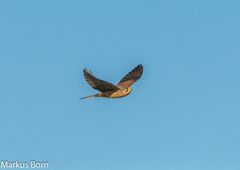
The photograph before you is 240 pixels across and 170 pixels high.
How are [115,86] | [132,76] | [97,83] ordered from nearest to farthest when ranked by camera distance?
[97,83], [115,86], [132,76]

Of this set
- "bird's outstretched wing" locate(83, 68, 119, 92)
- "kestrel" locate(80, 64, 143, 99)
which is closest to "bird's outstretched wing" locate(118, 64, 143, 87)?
"kestrel" locate(80, 64, 143, 99)

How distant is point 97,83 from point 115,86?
127 cm

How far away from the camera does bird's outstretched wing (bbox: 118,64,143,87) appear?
3848 cm

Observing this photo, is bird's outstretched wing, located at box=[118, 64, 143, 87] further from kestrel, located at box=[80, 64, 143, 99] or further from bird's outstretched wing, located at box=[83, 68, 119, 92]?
bird's outstretched wing, located at box=[83, 68, 119, 92]

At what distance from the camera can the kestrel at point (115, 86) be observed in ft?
114

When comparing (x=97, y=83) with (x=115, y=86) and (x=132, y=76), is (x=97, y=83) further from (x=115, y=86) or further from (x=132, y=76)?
(x=132, y=76)

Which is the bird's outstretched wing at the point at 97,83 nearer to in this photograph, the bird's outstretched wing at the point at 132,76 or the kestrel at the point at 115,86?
the kestrel at the point at 115,86

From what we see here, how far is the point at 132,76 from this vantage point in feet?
128

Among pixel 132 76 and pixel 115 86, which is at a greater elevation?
pixel 132 76

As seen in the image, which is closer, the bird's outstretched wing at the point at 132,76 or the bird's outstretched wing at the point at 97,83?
the bird's outstretched wing at the point at 97,83

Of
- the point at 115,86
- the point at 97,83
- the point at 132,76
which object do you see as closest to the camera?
the point at 97,83

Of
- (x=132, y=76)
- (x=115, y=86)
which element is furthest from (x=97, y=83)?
(x=132, y=76)

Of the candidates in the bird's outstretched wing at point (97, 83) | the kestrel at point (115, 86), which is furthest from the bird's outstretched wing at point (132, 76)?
the bird's outstretched wing at point (97, 83)

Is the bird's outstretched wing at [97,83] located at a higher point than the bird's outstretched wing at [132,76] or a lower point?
lower
